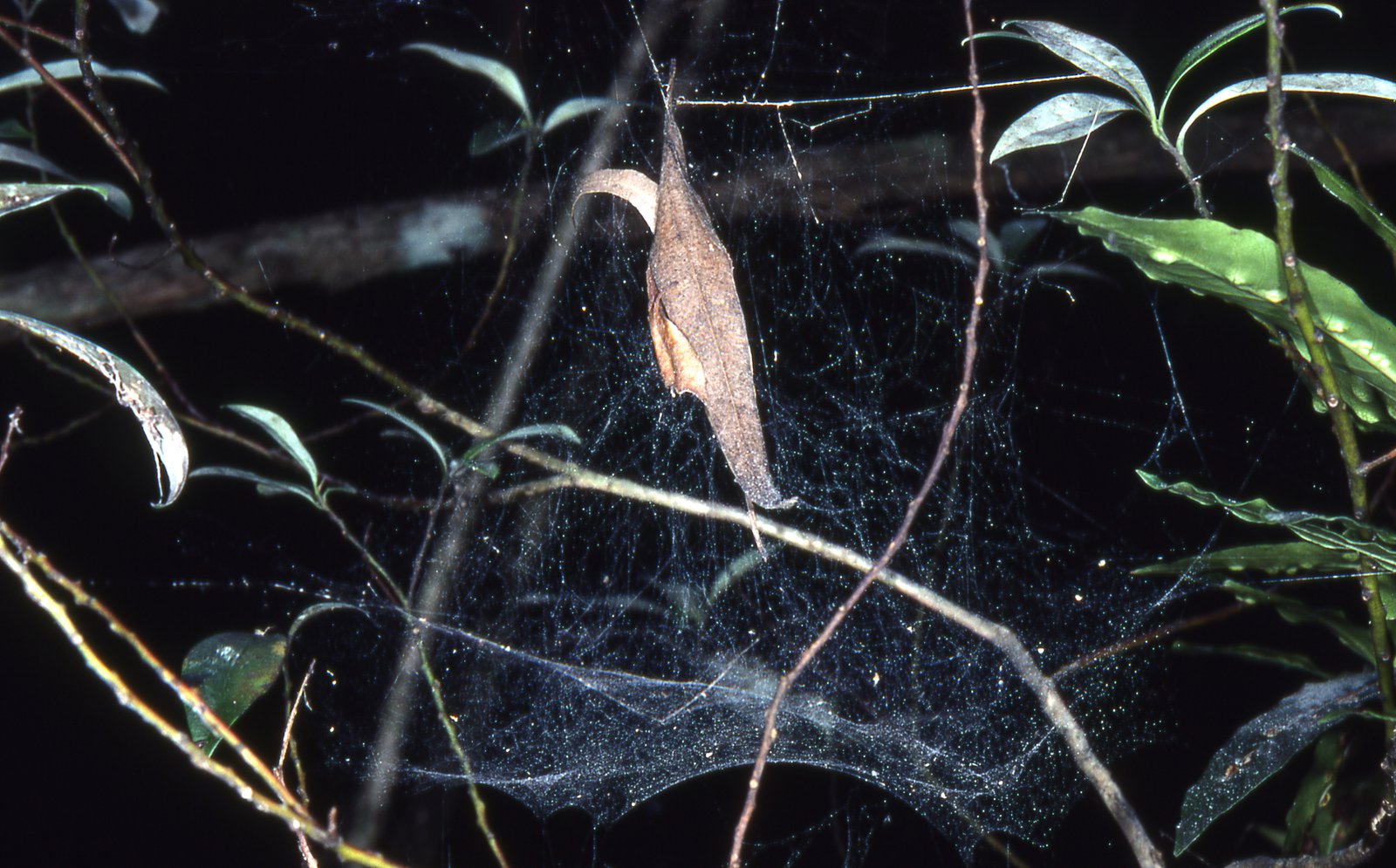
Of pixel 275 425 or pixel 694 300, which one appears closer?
pixel 694 300

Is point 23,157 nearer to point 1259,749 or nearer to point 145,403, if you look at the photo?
point 145,403

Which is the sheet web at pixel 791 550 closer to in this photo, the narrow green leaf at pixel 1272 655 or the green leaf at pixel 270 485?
the narrow green leaf at pixel 1272 655

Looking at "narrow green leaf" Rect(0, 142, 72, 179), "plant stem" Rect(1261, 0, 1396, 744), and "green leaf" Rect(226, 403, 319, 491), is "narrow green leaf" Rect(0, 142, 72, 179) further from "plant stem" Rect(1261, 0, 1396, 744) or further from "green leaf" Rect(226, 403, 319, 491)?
"plant stem" Rect(1261, 0, 1396, 744)

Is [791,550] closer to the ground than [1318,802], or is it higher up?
higher up

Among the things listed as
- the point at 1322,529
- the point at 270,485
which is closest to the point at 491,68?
the point at 270,485

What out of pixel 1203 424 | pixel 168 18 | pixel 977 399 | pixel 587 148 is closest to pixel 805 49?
pixel 587 148

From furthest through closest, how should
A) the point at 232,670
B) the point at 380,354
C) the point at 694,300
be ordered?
the point at 380,354 < the point at 232,670 < the point at 694,300

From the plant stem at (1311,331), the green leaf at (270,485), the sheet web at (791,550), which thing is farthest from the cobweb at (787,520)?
the plant stem at (1311,331)

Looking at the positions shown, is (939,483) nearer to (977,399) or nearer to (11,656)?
(977,399)
